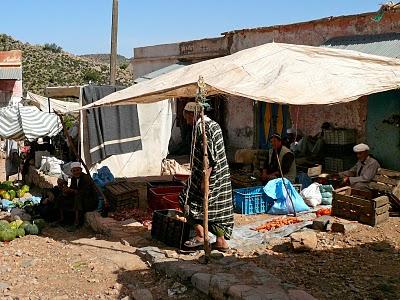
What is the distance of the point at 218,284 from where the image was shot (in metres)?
3.94

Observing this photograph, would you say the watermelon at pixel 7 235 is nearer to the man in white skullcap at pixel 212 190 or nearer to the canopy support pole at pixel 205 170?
the man in white skullcap at pixel 212 190

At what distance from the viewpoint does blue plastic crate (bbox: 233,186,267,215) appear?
22.3 ft

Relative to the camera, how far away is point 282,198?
6.75 metres

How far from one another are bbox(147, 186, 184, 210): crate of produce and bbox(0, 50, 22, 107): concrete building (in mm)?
11015

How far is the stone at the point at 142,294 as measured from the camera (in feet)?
13.7

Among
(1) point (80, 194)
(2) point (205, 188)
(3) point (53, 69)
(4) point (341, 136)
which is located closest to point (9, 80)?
(1) point (80, 194)

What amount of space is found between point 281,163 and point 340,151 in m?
2.59

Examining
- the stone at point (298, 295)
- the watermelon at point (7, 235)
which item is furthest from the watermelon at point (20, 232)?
the stone at point (298, 295)

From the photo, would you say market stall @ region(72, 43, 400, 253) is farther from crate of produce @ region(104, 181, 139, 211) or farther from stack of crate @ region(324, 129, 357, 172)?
stack of crate @ region(324, 129, 357, 172)

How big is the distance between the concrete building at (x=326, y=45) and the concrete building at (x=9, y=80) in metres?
5.87

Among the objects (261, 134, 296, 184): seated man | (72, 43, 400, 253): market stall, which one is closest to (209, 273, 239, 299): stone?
(72, 43, 400, 253): market stall

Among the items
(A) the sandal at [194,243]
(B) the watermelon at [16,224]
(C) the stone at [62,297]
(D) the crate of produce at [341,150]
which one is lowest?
(C) the stone at [62,297]

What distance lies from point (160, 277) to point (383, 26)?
21.4 feet

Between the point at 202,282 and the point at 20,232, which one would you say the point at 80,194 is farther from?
the point at 202,282
